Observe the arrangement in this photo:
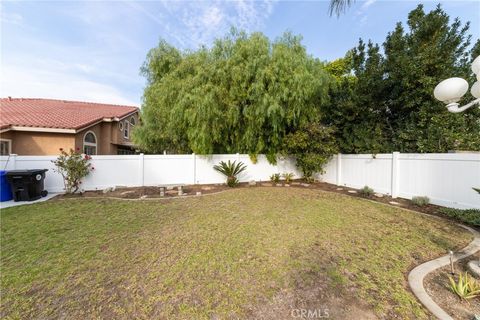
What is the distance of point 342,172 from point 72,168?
1116 cm

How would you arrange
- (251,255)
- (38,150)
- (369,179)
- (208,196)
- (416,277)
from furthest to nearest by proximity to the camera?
1. (38,150)
2. (369,179)
3. (208,196)
4. (251,255)
5. (416,277)

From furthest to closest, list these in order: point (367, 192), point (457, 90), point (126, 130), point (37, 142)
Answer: point (126, 130), point (37, 142), point (367, 192), point (457, 90)

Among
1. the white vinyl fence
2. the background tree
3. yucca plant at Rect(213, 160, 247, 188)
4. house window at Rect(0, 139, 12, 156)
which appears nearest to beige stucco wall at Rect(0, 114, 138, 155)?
house window at Rect(0, 139, 12, 156)

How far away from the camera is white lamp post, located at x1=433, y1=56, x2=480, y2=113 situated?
2.55 m

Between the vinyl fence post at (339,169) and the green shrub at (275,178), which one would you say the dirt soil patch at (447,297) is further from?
the green shrub at (275,178)

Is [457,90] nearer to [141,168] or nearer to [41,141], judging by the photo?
[141,168]

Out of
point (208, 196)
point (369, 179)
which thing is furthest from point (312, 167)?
point (208, 196)

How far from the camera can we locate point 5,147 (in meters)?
9.44

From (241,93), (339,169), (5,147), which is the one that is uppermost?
(241,93)

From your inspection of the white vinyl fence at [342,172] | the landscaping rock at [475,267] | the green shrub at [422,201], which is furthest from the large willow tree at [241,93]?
the landscaping rock at [475,267]

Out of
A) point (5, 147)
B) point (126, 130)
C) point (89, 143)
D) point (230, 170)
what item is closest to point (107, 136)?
point (89, 143)

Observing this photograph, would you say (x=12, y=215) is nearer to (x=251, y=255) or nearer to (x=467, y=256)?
(x=251, y=255)

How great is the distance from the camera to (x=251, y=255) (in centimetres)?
324

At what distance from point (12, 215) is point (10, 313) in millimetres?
4666
